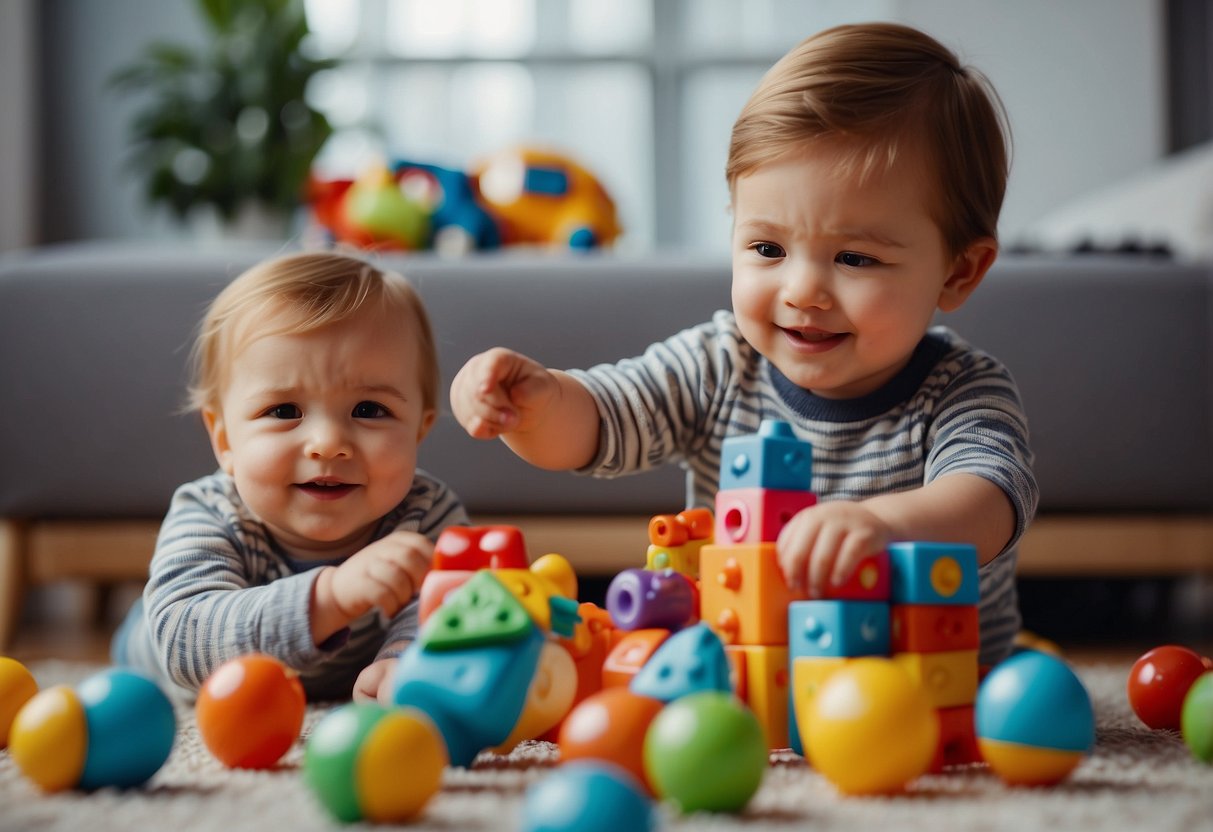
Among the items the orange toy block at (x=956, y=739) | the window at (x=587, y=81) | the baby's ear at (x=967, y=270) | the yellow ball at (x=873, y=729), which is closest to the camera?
the yellow ball at (x=873, y=729)

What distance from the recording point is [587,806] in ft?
1.58

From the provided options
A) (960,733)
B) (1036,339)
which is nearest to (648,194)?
(1036,339)

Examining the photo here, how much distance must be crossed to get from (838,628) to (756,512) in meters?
0.09

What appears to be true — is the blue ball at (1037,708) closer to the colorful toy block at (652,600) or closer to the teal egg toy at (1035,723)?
the teal egg toy at (1035,723)

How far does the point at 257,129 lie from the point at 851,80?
2.82 meters

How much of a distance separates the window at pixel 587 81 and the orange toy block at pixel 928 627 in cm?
330

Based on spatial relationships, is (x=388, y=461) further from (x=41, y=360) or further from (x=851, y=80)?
(x=41, y=360)

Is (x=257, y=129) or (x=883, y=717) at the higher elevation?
(x=257, y=129)

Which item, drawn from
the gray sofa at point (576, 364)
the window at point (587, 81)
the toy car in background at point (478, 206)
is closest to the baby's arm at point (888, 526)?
the gray sofa at point (576, 364)

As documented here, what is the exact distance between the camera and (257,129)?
340 centimetres

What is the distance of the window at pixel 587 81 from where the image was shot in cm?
397

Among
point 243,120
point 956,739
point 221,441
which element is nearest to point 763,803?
point 956,739

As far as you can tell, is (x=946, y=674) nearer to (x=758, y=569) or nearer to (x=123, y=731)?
(x=758, y=569)

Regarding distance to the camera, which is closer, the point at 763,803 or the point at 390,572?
the point at 763,803
